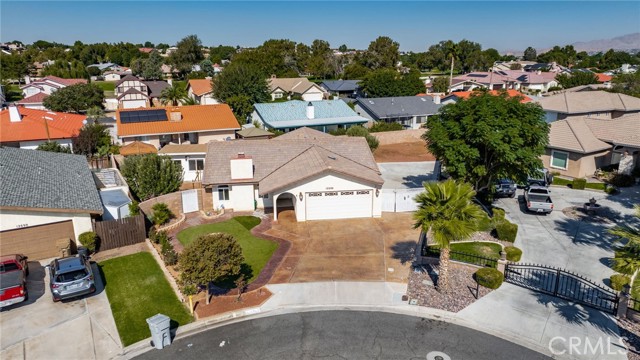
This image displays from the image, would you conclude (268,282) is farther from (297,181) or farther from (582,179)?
(582,179)

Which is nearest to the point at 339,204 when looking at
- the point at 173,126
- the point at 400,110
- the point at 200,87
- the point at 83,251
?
the point at 83,251

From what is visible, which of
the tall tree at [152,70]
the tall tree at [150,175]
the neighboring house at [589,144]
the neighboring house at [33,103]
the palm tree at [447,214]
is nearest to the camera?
the palm tree at [447,214]

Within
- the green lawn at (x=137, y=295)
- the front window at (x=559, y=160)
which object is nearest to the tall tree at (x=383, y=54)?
the front window at (x=559, y=160)

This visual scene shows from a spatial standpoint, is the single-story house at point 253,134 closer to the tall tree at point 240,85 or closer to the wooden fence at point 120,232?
the tall tree at point 240,85

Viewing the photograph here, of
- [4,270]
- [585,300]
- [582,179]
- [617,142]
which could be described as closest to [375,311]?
[585,300]

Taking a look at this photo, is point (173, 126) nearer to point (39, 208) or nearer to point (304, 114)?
point (304, 114)

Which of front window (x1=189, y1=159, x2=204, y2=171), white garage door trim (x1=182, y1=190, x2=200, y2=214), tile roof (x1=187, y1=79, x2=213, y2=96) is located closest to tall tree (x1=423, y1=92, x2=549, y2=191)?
white garage door trim (x1=182, y1=190, x2=200, y2=214)

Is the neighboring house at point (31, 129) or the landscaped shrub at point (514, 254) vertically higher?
the neighboring house at point (31, 129)
